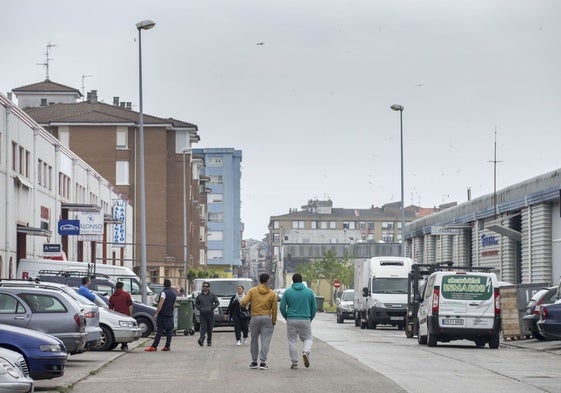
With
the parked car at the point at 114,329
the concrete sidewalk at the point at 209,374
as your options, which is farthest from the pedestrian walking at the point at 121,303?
the concrete sidewalk at the point at 209,374

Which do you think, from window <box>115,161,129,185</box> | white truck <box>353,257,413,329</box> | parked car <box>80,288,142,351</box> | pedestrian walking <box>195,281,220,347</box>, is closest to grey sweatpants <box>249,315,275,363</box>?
parked car <box>80,288,142,351</box>

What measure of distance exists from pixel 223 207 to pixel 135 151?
2382 inches

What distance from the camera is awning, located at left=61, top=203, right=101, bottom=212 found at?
63206 millimetres

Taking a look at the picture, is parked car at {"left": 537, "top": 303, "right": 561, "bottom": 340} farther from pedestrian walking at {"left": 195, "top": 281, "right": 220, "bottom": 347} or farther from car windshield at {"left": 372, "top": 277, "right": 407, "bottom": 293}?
car windshield at {"left": 372, "top": 277, "right": 407, "bottom": 293}

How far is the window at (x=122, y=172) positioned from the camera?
4171 inches

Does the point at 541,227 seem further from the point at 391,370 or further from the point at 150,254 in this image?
the point at 150,254

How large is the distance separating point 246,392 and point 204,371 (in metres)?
5.28

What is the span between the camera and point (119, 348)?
3453cm

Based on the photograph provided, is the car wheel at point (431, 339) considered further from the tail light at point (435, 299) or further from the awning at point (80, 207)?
the awning at point (80, 207)

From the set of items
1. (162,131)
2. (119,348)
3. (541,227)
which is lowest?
(119,348)

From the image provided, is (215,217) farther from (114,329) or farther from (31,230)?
(114,329)

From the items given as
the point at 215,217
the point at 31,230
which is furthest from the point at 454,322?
the point at 215,217

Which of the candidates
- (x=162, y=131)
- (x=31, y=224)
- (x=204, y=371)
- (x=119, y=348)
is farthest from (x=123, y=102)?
(x=204, y=371)

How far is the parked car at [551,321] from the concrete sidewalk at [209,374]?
15.4 feet
